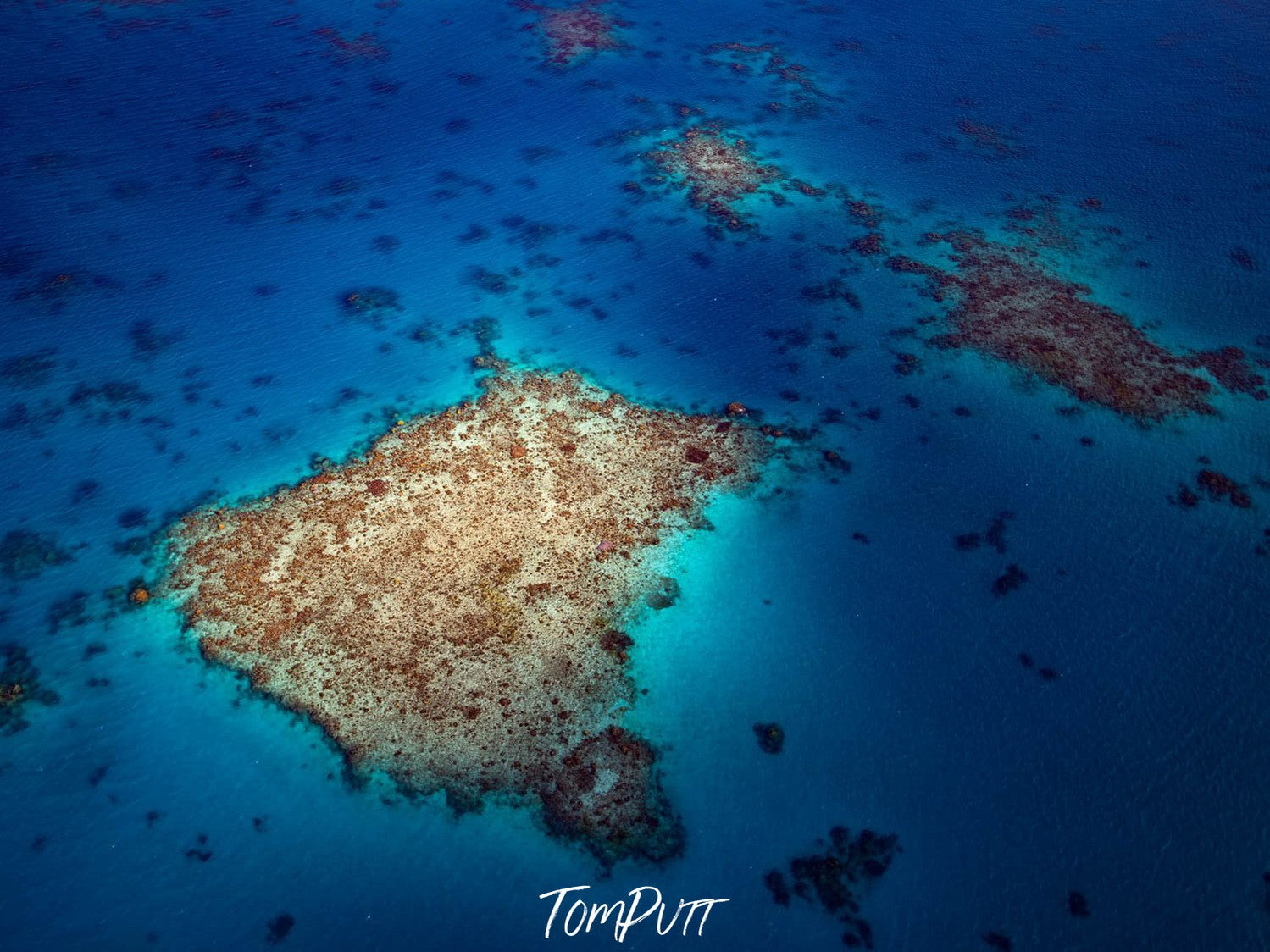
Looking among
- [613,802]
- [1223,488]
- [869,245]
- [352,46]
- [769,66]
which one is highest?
[352,46]

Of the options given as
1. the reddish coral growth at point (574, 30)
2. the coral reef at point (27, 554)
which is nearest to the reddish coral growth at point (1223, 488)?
the coral reef at point (27, 554)

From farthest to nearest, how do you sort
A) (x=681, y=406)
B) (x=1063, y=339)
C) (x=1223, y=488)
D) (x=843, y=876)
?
(x=1063, y=339)
(x=681, y=406)
(x=1223, y=488)
(x=843, y=876)

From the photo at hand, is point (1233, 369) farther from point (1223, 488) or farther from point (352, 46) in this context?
point (352, 46)

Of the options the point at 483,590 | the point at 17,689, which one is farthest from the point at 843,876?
the point at 17,689

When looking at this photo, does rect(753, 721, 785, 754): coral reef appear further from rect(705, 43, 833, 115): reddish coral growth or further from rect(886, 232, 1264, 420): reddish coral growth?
rect(705, 43, 833, 115): reddish coral growth

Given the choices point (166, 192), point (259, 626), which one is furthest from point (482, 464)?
point (166, 192)

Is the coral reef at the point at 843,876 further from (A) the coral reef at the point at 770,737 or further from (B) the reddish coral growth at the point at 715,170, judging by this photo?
(B) the reddish coral growth at the point at 715,170

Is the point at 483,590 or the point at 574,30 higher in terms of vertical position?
the point at 574,30

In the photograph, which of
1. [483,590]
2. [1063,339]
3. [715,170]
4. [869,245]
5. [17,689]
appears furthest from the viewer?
[715,170]

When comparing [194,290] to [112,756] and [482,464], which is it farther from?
[112,756]
